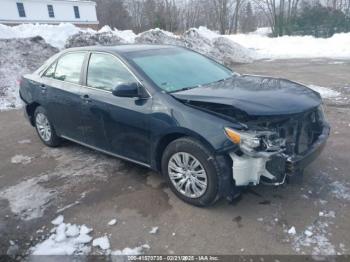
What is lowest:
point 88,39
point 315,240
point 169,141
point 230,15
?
point 315,240

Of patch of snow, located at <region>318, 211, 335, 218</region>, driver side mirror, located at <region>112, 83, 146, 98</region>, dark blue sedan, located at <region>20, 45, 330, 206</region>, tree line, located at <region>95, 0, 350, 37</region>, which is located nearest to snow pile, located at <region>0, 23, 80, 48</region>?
dark blue sedan, located at <region>20, 45, 330, 206</region>

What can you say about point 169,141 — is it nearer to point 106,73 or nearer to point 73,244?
point 106,73

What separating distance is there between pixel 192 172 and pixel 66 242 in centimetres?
143

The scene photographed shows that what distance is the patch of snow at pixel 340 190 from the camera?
11.7 feet

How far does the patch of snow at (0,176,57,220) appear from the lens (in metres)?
3.65

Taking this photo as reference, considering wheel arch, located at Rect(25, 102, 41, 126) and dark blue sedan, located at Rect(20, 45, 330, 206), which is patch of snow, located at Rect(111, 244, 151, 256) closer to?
dark blue sedan, located at Rect(20, 45, 330, 206)

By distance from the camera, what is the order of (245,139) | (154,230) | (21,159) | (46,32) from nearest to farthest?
(245,139) → (154,230) → (21,159) → (46,32)

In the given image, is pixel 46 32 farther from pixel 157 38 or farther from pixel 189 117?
pixel 189 117

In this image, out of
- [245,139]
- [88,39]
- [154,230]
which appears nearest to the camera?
[245,139]

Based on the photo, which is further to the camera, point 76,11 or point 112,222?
point 76,11

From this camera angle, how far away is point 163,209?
353 cm

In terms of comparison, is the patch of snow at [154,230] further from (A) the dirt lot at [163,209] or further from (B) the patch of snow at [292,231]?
(B) the patch of snow at [292,231]

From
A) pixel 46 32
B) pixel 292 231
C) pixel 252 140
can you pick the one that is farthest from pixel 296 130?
pixel 46 32

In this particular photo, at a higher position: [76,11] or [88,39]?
[76,11]
